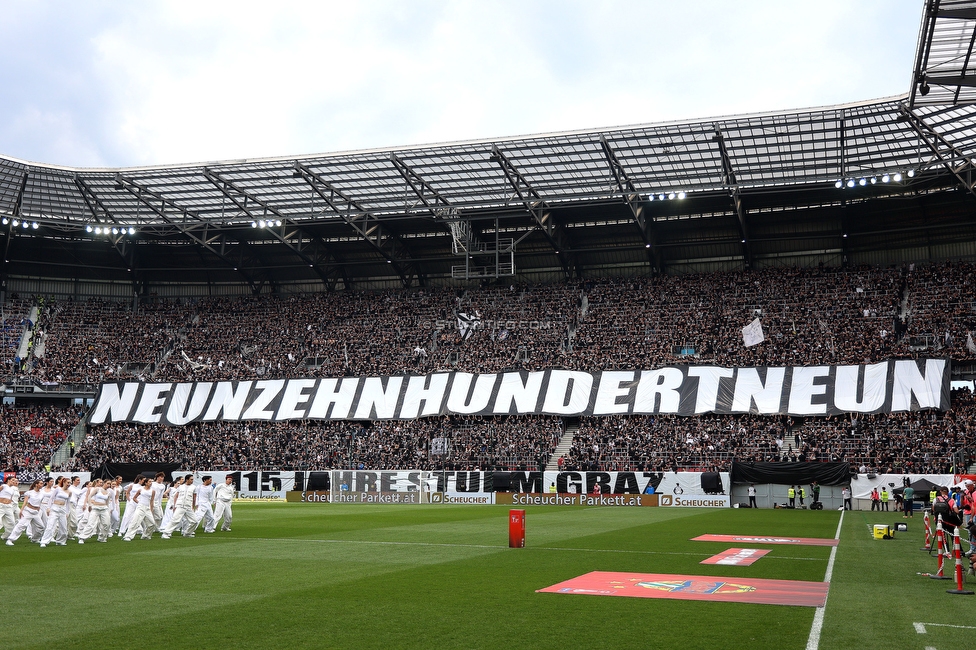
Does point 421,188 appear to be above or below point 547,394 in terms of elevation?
above

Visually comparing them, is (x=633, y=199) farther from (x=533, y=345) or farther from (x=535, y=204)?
(x=533, y=345)

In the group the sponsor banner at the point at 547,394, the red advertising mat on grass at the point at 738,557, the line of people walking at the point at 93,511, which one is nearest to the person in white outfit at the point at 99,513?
the line of people walking at the point at 93,511

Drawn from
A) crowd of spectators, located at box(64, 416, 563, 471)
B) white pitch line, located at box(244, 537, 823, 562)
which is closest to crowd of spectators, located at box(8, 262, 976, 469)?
crowd of spectators, located at box(64, 416, 563, 471)

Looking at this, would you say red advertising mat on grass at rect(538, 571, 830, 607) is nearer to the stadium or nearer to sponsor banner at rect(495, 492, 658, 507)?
the stadium

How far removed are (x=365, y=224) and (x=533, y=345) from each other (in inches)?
514

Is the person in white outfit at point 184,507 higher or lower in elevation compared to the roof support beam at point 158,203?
lower

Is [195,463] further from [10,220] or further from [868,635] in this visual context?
[868,635]

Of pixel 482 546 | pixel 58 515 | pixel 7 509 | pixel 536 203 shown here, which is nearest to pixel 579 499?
pixel 536 203

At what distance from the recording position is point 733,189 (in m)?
48.1

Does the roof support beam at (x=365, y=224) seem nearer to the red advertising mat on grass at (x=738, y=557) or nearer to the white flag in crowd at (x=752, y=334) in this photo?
the white flag in crowd at (x=752, y=334)

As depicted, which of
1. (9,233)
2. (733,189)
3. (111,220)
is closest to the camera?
(733,189)

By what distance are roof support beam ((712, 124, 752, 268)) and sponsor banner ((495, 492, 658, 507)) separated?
16.7m

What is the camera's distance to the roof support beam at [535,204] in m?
46.9

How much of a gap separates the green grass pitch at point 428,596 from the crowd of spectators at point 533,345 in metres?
23.2
